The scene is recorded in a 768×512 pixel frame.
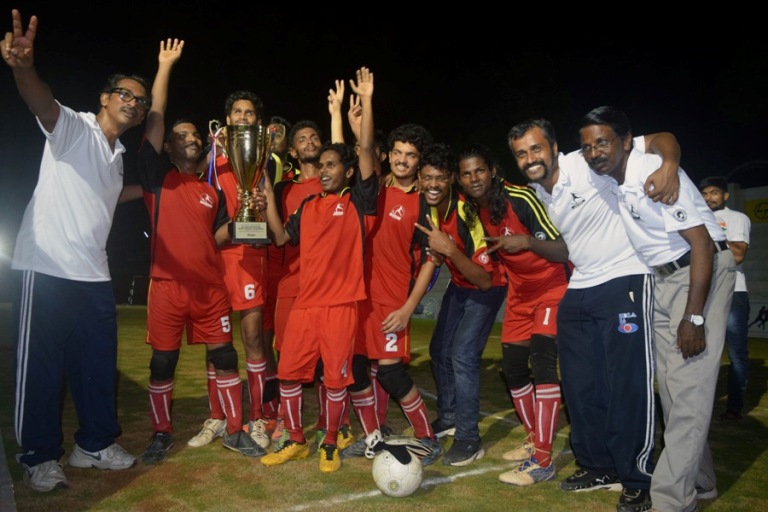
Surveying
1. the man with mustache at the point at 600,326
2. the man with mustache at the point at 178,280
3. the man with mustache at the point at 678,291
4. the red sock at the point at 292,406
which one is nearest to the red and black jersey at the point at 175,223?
the man with mustache at the point at 178,280

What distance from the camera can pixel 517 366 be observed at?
4.96 m

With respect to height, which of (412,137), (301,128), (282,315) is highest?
(301,128)

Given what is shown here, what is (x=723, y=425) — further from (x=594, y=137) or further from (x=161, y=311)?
(x=161, y=311)

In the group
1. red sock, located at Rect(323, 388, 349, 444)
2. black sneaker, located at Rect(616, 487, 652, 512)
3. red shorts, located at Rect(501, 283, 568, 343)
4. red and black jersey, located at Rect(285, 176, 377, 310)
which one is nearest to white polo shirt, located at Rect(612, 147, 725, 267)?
red shorts, located at Rect(501, 283, 568, 343)

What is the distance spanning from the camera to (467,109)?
3086cm

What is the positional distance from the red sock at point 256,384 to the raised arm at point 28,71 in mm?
2337

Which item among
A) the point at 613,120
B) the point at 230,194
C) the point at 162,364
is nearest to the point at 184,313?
the point at 162,364

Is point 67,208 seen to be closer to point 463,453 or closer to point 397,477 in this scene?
point 397,477

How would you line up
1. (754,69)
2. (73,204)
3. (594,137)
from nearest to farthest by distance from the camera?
1. (594,137)
2. (73,204)
3. (754,69)

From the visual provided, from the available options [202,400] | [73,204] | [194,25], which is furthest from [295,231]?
[194,25]

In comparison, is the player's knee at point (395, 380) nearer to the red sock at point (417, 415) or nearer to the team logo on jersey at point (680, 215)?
the red sock at point (417, 415)

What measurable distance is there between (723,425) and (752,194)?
1327cm

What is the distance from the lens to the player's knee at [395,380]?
4836 millimetres

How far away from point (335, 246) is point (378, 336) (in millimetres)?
745
